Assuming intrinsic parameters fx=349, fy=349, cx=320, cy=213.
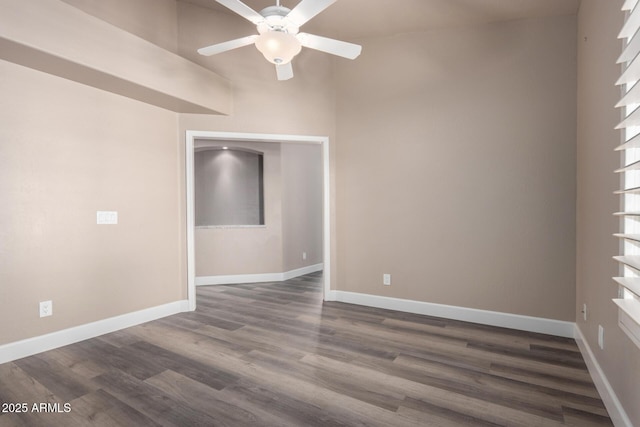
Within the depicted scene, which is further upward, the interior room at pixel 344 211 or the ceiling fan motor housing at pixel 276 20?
the ceiling fan motor housing at pixel 276 20

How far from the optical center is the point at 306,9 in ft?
7.22

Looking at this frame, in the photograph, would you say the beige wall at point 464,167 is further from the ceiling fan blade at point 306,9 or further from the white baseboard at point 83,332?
the white baseboard at point 83,332

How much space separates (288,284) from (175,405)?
337cm

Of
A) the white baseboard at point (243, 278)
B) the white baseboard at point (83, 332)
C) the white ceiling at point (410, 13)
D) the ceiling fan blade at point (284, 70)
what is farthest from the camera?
the white baseboard at point (243, 278)

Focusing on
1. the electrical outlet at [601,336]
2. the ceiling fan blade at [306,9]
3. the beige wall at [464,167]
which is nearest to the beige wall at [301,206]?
the beige wall at [464,167]

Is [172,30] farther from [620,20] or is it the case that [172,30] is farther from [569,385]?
[569,385]

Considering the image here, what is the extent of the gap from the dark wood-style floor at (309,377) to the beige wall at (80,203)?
0.39m

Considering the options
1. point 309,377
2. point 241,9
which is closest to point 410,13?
point 241,9

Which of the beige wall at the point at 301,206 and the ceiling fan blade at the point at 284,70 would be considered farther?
the beige wall at the point at 301,206

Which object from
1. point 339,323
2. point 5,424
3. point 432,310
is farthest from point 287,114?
point 5,424

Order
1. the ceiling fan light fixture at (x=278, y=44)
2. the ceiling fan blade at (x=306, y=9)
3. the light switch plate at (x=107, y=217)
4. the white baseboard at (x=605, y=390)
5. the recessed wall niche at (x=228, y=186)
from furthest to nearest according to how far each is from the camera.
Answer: the recessed wall niche at (x=228, y=186), the light switch plate at (x=107, y=217), the ceiling fan light fixture at (x=278, y=44), the ceiling fan blade at (x=306, y=9), the white baseboard at (x=605, y=390)

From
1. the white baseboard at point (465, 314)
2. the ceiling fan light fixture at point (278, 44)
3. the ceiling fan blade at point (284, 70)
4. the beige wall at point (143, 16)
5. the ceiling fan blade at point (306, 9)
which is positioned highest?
the beige wall at point (143, 16)

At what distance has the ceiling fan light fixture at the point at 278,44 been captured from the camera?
7.50 ft

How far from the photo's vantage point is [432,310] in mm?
3771
